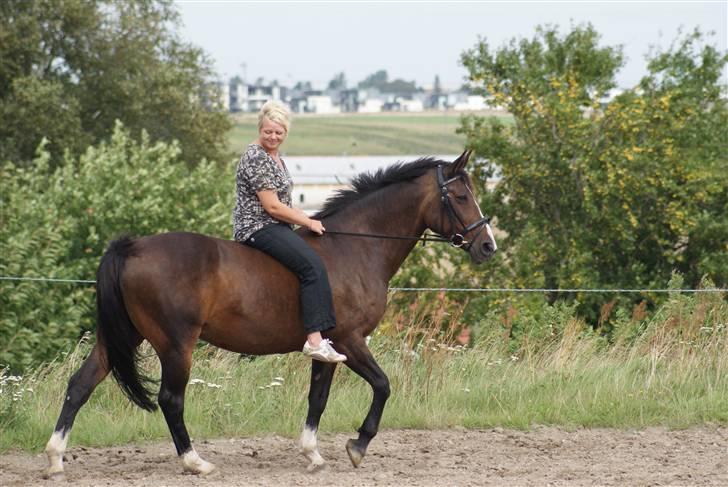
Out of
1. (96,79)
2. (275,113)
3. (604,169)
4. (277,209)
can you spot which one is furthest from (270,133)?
(96,79)

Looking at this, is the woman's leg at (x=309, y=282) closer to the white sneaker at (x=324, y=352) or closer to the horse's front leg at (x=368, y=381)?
the white sneaker at (x=324, y=352)

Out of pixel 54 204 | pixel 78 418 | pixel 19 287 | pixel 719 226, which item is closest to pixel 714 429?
pixel 78 418

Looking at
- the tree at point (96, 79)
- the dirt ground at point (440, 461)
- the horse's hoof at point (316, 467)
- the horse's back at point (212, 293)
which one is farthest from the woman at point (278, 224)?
the tree at point (96, 79)

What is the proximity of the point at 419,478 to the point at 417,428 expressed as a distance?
1.74m

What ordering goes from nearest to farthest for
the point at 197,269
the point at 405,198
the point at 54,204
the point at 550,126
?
the point at 197,269 → the point at 405,198 → the point at 54,204 → the point at 550,126

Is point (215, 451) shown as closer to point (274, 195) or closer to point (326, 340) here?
point (326, 340)

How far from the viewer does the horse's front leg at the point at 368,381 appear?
7.85m

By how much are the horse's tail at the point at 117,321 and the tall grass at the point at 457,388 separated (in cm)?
103

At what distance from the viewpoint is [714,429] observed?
937cm

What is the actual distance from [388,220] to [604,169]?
57.9ft

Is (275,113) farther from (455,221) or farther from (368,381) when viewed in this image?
(368,381)

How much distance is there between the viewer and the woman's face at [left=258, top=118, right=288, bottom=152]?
7.73 m

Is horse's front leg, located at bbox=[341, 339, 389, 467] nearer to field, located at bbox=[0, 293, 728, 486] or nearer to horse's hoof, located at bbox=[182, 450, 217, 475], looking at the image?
field, located at bbox=[0, 293, 728, 486]

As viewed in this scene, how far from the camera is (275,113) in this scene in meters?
7.75
